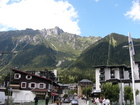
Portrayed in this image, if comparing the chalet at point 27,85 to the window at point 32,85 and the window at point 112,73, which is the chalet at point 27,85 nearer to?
the window at point 32,85

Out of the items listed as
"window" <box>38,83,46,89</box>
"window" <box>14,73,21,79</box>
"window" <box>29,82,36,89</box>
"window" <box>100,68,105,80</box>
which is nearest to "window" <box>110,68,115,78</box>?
"window" <box>100,68,105,80</box>

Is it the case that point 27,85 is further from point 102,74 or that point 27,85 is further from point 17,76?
point 102,74

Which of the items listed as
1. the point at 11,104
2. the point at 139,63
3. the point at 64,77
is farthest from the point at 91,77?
the point at 11,104

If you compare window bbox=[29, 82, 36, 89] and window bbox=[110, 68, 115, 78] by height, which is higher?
window bbox=[110, 68, 115, 78]

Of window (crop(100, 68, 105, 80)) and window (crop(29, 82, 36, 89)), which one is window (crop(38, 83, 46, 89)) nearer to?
window (crop(29, 82, 36, 89))

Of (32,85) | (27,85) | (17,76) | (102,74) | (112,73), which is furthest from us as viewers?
(102,74)

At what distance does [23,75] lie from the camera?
5950cm

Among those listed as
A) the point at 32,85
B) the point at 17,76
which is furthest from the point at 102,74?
the point at 17,76

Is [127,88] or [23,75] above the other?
[23,75]

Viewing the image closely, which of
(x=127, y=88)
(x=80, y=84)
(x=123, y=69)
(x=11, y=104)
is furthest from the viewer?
(x=80, y=84)

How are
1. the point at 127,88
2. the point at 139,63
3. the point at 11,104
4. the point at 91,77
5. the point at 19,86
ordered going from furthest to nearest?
the point at 91,77 < the point at 139,63 < the point at 19,86 < the point at 127,88 < the point at 11,104

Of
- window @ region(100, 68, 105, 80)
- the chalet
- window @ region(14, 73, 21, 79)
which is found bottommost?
the chalet

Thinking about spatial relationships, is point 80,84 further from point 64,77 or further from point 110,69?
point 110,69

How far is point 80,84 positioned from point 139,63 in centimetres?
9647
